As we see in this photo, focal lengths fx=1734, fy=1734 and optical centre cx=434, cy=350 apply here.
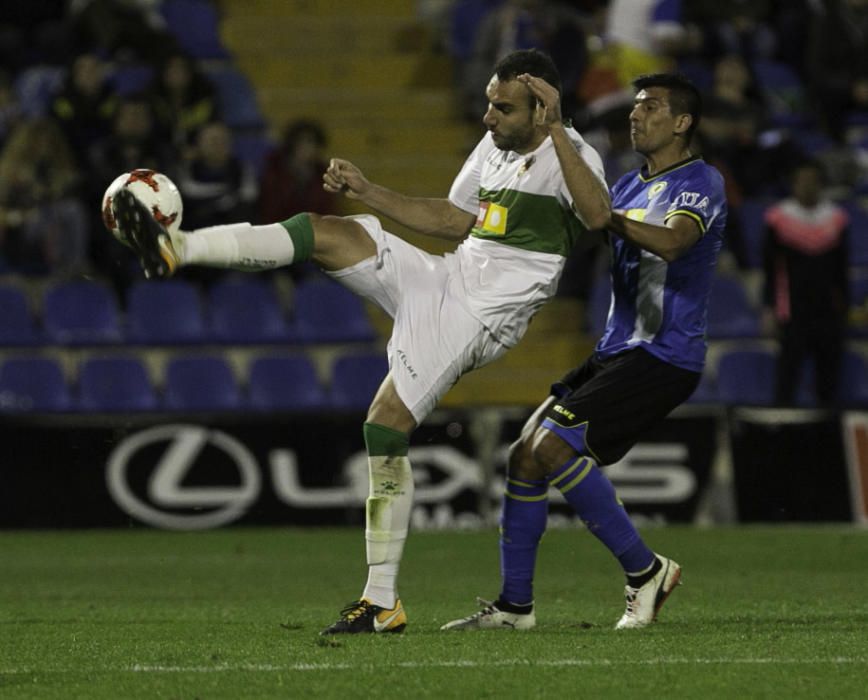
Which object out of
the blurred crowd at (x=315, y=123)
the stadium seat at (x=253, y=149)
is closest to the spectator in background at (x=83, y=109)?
the blurred crowd at (x=315, y=123)

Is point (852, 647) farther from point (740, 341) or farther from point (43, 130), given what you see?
point (43, 130)

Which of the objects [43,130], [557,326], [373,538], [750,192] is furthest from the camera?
[750,192]

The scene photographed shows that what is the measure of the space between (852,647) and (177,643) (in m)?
2.44

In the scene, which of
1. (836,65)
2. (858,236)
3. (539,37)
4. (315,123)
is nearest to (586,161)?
(315,123)

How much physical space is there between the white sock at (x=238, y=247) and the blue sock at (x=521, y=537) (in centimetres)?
141

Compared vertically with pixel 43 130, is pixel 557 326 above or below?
below

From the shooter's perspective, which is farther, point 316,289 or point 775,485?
point 316,289

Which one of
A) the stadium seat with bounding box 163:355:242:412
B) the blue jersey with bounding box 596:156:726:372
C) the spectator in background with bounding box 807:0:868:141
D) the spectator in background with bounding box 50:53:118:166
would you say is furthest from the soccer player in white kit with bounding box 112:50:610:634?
the spectator in background with bounding box 807:0:868:141

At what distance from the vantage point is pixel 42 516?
12461 millimetres

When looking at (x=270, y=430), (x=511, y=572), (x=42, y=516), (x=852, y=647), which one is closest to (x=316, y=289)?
(x=270, y=430)

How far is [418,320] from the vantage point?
666cm

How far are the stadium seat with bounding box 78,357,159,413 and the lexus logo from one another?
2.88 ft

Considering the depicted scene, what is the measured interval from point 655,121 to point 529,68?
649 millimetres

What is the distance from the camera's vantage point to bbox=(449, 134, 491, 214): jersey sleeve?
7.02 metres
